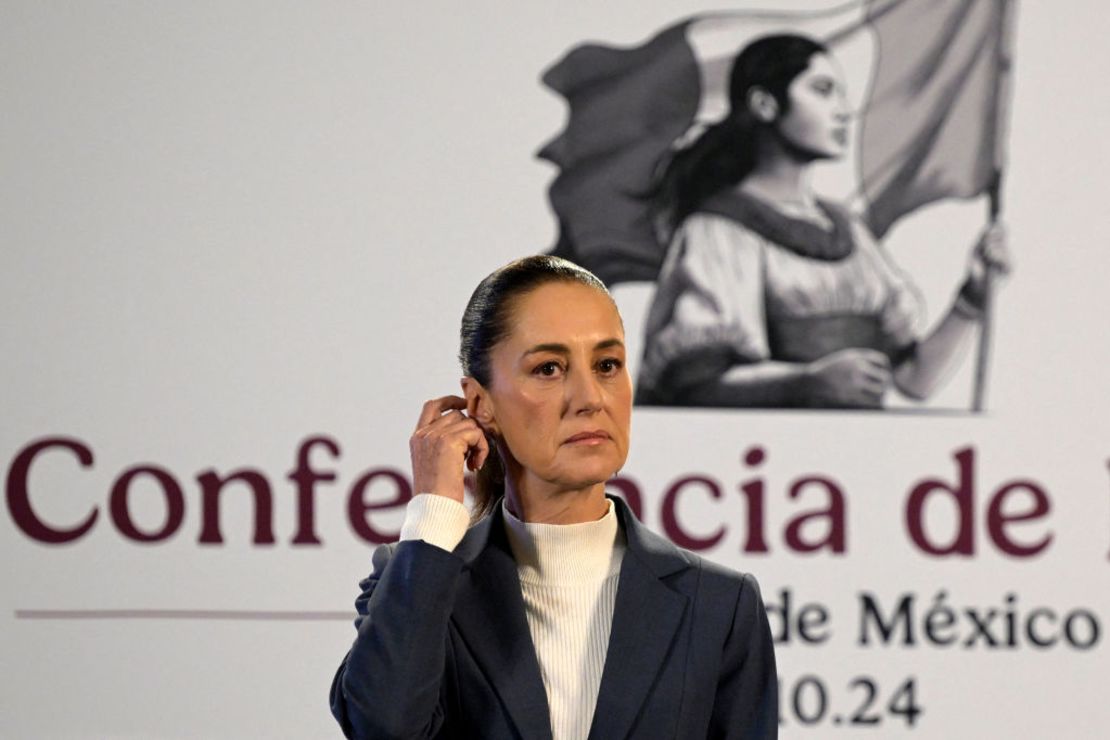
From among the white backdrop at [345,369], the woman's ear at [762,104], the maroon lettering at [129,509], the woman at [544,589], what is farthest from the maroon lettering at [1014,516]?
the woman at [544,589]

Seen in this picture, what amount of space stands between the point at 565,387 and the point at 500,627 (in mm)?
256

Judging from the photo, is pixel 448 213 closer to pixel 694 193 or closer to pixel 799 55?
pixel 694 193

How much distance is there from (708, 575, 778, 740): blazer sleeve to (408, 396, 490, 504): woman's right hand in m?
0.32

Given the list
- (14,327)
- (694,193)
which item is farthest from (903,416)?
(14,327)

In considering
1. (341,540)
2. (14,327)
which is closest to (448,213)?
(341,540)

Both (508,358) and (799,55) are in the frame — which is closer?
(508,358)

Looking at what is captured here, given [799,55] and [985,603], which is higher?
[799,55]

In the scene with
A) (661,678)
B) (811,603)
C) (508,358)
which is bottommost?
(811,603)

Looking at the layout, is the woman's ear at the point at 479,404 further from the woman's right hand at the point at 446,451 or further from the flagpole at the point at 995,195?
the flagpole at the point at 995,195

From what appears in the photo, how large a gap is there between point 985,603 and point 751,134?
113 cm

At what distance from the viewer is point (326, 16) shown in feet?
11.6

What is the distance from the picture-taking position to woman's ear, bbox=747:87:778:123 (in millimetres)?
3516

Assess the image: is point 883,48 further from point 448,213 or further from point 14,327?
point 14,327

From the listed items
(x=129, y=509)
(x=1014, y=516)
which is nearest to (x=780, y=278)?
(x=1014, y=516)
